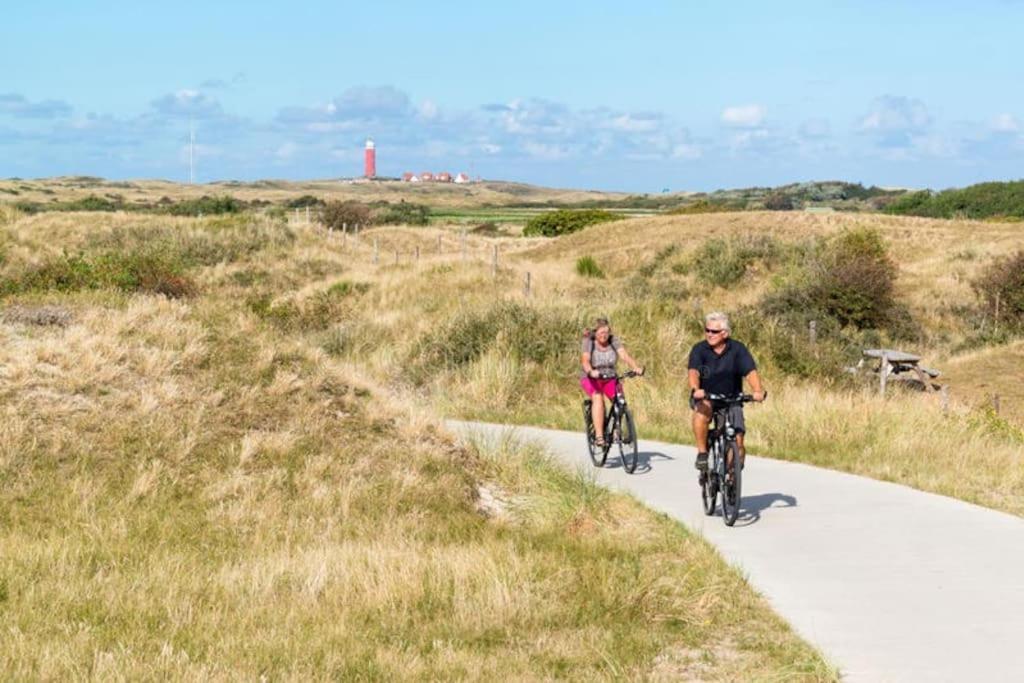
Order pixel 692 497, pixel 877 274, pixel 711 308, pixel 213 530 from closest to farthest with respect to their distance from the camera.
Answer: pixel 213 530 → pixel 692 497 → pixel 877 274 → pixel 711 308

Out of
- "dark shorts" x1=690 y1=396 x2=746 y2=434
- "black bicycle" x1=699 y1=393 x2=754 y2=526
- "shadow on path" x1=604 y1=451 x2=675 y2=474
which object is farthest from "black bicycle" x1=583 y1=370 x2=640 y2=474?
"dark shorts" x1=690 y1=396 x2=746 y2=434

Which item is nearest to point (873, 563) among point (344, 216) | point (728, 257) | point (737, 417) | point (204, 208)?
point (737, 417)

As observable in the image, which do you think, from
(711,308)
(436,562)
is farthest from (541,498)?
(711,308)

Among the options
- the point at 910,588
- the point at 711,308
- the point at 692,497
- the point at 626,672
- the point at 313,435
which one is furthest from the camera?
the point at 711,308

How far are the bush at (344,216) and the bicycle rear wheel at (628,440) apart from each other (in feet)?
247

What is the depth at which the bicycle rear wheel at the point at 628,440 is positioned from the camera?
14.2 metres

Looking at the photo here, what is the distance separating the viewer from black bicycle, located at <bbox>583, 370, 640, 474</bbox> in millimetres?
14180

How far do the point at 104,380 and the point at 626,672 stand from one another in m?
9.12

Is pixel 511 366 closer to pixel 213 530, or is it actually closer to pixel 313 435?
pixel 313 435

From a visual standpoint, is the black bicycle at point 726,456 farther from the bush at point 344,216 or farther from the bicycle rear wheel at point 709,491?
the bush at point 344,216

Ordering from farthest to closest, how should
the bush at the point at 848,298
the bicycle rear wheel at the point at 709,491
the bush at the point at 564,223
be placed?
the bush at the point at 564,223 → the bush at the point at 848,298 → the bicycle rear wheel at the point at 709,491

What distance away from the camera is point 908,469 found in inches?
560

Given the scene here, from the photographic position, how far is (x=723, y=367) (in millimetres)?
11109

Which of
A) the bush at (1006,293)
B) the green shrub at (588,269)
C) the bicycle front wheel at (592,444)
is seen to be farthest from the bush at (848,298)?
the bicycle front wheel at (592,444)
